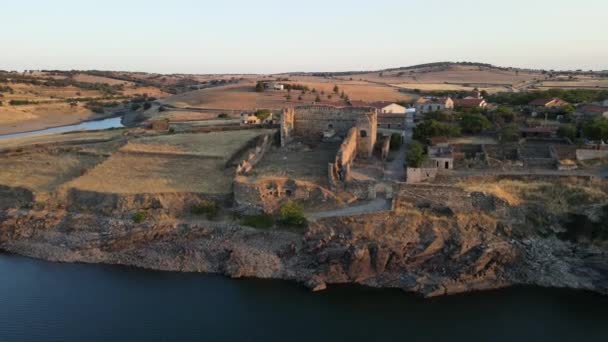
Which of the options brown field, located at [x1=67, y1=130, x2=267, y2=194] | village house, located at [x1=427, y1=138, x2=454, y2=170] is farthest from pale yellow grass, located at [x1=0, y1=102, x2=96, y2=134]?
village house, located at [x1=427, y1=138, x2=454, y2=170]

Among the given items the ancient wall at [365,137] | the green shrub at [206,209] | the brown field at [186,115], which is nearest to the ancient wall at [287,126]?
the ancient wall at [365,137]

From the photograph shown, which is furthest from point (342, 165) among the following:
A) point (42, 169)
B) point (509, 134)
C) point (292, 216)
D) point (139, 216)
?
point (42, 169)

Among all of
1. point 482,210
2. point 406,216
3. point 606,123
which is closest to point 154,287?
point 406,216

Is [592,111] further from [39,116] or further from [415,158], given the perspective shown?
[39,116]

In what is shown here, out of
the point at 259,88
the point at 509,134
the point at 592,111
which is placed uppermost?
the point at 259,88

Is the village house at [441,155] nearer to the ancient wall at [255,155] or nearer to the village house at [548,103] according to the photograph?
the ancient wall at [255,155]

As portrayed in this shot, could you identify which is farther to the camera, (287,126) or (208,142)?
(208,142)

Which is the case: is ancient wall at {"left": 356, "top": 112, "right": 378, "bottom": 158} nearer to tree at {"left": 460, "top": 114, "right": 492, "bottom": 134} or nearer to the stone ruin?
the stone ruin
